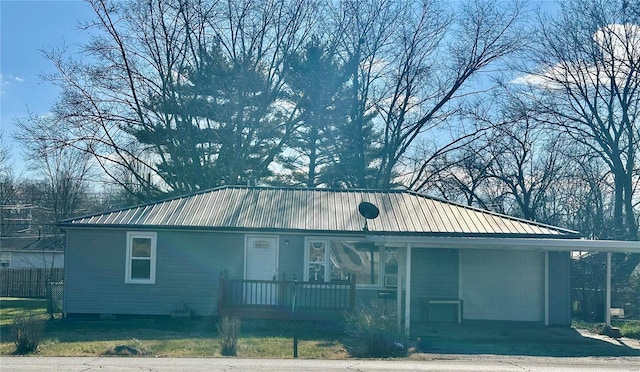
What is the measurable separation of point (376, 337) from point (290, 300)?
4.61 m

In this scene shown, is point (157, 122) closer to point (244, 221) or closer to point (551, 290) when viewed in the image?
point (244, 221)

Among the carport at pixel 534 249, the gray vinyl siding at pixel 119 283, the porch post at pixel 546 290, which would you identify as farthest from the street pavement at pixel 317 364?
the gray vinyl siding at pixel 119 283

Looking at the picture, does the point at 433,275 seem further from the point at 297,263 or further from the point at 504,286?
the point at 297,263

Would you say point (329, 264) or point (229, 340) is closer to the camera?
point (229, 340)

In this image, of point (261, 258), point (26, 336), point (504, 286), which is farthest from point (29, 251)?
point (504, 286)

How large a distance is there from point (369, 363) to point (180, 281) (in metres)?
7.69

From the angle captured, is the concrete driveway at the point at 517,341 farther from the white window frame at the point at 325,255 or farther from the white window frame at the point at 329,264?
the white window frame at the point at 325,255

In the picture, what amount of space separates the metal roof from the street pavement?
5.49 m

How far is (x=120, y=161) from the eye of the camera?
31094 mm

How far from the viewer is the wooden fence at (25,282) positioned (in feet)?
94.5

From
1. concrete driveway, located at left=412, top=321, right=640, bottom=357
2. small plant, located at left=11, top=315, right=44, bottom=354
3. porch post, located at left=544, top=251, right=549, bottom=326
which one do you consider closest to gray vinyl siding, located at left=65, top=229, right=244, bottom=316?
small plant, located at left=11, top=315, right=44, bottom=354

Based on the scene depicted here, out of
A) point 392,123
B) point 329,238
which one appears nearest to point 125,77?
point 392,123

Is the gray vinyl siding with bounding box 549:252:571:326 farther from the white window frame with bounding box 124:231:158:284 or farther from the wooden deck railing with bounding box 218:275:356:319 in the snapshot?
the white window frame with bounding box 124:231:158:284

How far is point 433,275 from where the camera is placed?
693 inches
